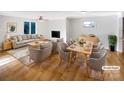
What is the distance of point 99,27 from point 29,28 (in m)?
0.97

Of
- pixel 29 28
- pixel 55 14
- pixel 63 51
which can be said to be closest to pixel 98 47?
pixel 63 51

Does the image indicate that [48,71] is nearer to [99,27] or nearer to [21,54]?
[21,54]

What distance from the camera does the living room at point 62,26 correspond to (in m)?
1.77

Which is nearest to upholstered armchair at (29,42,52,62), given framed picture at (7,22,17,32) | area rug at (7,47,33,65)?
area rug at (7,47,33,65)

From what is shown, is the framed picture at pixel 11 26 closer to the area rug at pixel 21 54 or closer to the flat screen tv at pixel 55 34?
the area rug at pixel 21 54

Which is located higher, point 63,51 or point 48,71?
point 63,51

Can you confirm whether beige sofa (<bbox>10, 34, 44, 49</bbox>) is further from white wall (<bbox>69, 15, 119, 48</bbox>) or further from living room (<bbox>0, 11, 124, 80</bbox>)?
white wall (<bbox>69, 15, 119, 48</bbox>)

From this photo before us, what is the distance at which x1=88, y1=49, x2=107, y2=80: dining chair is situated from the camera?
5.82 feet

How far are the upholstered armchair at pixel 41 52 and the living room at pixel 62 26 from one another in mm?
83

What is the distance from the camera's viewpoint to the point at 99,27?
6.05ft

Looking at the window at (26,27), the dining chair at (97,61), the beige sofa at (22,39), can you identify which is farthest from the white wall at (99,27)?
the window at (26,27)
